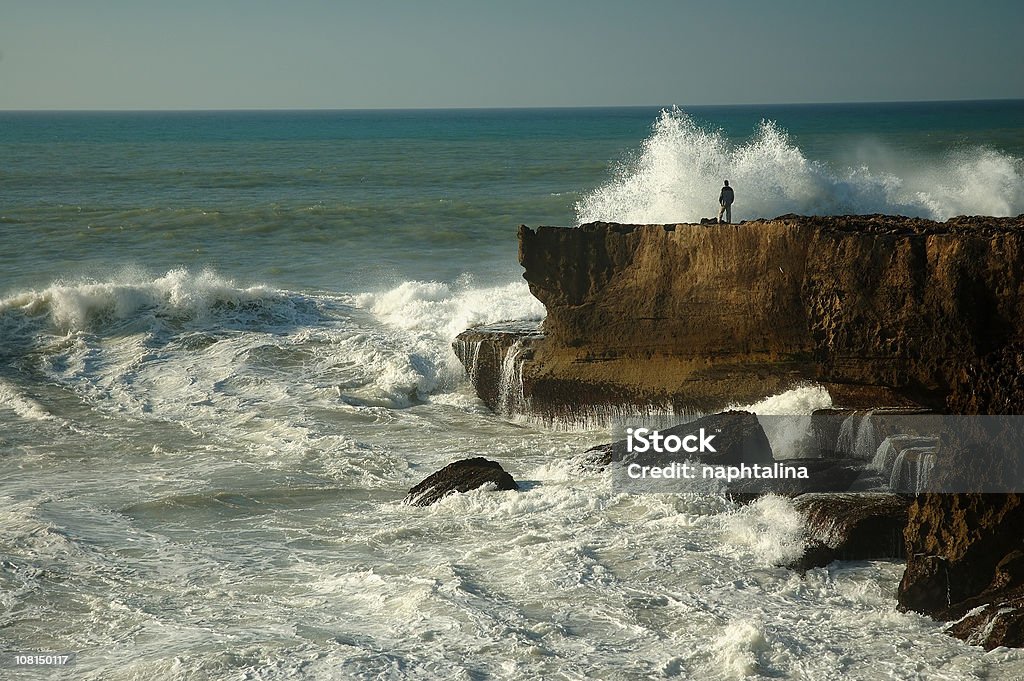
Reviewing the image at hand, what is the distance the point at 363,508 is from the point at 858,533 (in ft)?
12.1

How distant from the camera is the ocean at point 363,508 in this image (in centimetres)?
588

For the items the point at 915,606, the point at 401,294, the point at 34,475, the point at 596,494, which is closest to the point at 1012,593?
the point at 915,606

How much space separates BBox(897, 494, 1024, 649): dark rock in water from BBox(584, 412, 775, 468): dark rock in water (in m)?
1.83

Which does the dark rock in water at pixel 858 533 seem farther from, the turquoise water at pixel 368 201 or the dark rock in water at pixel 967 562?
the turquoise water at pixel 368 201

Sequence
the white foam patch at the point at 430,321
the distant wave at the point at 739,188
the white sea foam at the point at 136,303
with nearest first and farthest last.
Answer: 1. the white foam patch at the point at 430,321
2. the white sea foam at the point at 136,303
3. the distant wave at the point at 739,188

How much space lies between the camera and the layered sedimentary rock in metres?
6.49

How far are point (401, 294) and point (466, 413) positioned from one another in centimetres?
482

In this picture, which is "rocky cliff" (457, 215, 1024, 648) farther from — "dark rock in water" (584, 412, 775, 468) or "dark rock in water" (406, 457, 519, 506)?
"dark rock in water" (406, 457, 519, 506)

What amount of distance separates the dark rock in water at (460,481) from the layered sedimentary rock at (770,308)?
209 cm

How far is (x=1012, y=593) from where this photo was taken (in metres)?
5.85

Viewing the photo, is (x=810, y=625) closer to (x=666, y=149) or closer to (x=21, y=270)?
(x=666, y=149)

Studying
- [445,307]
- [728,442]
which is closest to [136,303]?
[445,307]
